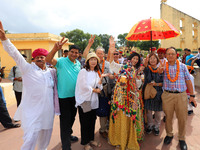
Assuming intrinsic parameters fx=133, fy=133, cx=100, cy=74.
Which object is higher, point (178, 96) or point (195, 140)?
point (178, 96)

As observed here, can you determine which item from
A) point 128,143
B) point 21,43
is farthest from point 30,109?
point 21,43

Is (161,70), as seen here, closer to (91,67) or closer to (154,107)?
(154,107)

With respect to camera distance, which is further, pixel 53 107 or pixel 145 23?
pixel 145 23

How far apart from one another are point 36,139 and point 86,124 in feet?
3.06

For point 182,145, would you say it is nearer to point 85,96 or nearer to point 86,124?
point 86,124

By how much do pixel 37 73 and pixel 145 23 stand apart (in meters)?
2.63

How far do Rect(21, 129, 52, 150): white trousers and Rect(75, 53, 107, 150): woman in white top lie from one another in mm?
713

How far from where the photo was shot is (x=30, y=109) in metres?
2.30

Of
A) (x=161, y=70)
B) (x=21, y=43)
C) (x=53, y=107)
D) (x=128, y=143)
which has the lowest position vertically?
(x=128, y=143)

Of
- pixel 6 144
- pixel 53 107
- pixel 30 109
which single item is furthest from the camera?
pixel 6 144

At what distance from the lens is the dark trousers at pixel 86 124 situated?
8.85 ft

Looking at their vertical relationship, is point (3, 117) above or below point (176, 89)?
below

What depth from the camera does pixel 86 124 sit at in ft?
8.94

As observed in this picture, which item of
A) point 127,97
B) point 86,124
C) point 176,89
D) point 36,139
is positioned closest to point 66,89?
point 86,124
